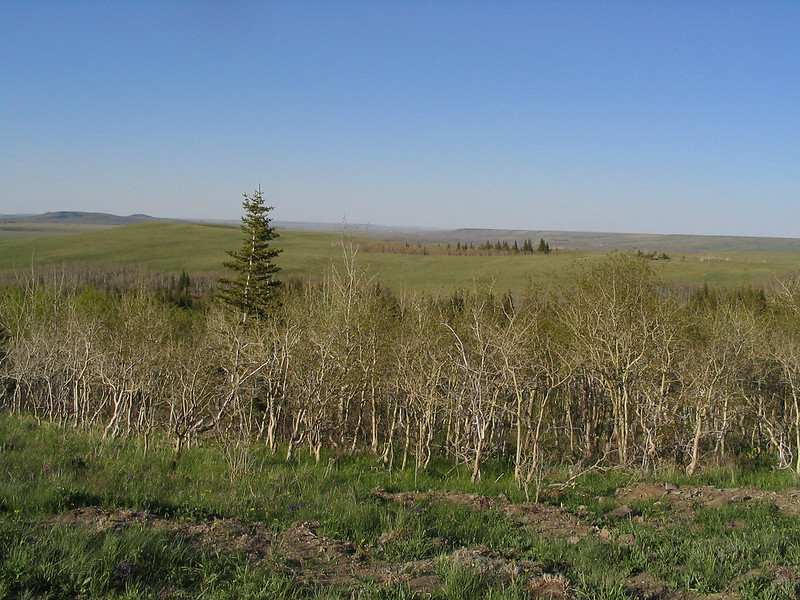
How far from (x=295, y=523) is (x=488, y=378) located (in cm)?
830

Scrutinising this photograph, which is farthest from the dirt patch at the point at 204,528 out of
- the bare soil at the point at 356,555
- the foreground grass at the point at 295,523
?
the foreground grass at the point at 295,523

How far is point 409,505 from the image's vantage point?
8.82 meters

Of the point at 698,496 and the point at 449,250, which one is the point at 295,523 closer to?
the point at 698,496

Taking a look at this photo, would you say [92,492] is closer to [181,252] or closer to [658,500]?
[658,500]

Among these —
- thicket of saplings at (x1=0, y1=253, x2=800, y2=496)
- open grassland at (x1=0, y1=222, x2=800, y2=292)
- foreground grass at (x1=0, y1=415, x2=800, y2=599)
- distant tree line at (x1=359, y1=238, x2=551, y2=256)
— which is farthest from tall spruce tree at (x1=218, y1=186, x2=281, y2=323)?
distant tree line at (x1=359, y1=238, x2=551, y2=256)

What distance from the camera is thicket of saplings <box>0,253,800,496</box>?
1485cm

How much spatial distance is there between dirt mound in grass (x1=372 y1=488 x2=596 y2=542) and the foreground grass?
234 mm

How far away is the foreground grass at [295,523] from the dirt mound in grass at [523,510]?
0.77 ft

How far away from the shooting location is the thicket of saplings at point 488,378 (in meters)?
14.9

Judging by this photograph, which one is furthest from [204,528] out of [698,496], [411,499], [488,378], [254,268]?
[254,268]

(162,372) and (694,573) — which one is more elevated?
(694,573)

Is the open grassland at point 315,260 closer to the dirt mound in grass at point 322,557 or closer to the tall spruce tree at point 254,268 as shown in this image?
the tall spruce tree at point 254,268

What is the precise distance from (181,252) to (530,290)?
132 meters

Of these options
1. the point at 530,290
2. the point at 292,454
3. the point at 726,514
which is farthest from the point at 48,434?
the point at 530,290
